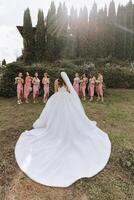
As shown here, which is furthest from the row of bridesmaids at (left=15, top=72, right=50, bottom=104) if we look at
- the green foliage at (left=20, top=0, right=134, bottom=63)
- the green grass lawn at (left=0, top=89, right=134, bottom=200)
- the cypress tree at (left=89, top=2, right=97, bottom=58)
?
the cypress tree at (left=89, top=2, right=97, bottom=58)

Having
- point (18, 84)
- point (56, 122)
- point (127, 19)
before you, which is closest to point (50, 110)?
point (56, 122)

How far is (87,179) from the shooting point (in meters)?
8.98

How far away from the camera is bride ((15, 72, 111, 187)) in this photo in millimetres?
8820

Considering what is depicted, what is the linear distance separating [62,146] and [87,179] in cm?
121

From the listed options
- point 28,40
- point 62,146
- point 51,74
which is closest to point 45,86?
point 51,74

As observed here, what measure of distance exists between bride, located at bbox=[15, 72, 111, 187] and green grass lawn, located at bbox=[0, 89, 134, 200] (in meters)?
0.21

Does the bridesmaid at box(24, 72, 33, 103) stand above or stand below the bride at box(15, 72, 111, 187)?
above

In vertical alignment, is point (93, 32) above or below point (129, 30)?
below

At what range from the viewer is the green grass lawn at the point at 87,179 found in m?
8.46

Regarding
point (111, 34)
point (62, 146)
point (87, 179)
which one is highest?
point (111, 34)

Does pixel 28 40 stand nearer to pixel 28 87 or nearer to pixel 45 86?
pixel 28 87

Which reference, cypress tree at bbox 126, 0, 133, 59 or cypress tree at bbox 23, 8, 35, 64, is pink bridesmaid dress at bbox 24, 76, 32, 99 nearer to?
cypress tree at bbox 23, 8, 35, 64

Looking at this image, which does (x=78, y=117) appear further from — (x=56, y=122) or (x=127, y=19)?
(x=127, y=19)

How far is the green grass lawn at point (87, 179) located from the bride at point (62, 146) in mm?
209
